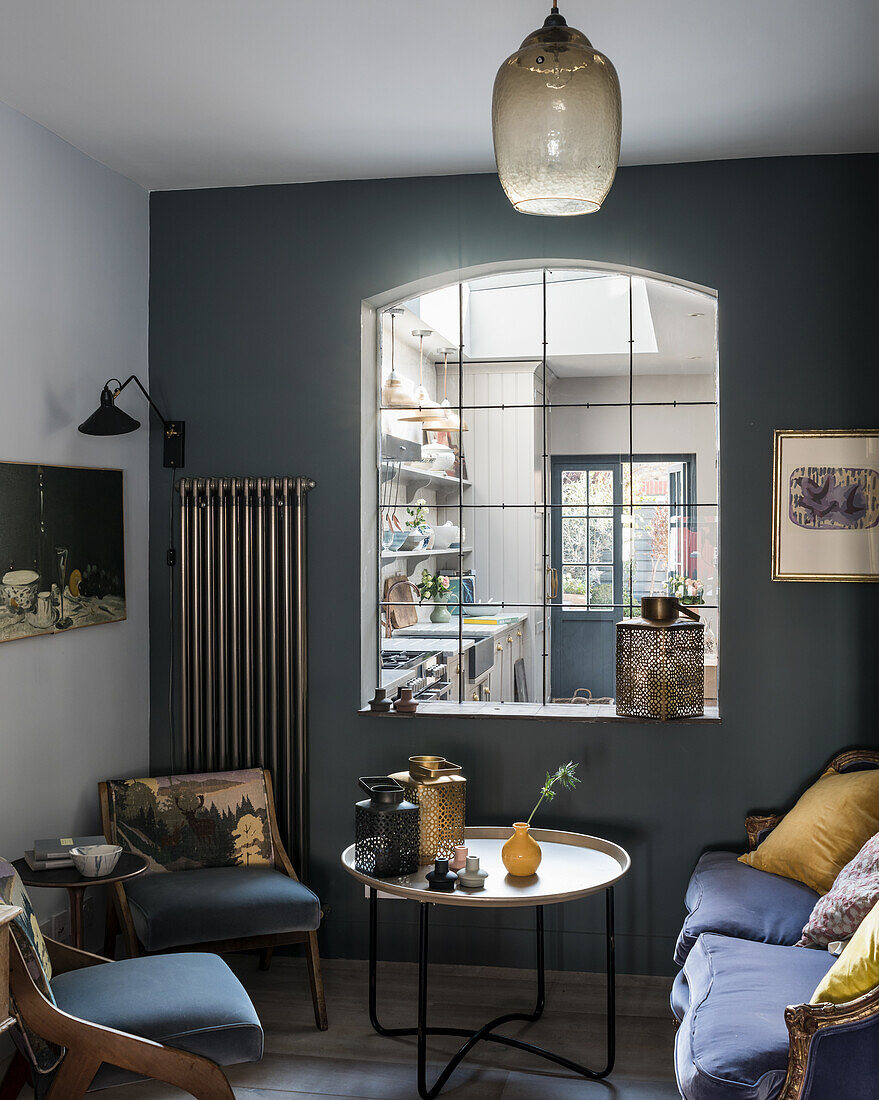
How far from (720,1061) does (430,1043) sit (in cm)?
126

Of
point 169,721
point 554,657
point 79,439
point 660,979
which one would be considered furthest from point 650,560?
point 79,439

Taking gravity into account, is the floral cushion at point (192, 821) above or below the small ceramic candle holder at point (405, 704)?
below

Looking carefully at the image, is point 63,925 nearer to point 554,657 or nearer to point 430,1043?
point 430,1043

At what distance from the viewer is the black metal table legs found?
2879mm

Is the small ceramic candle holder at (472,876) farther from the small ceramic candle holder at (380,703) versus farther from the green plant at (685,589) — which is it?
the green plant at (685,589)

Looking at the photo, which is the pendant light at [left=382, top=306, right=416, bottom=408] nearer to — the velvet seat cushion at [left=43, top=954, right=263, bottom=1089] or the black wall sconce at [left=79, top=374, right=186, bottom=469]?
the black wall sconce at [left=79, top=374, right=186, bottom=469]

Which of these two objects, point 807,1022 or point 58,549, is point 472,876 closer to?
point 807,1022

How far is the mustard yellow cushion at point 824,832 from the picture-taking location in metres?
3.12

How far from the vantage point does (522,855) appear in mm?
3041

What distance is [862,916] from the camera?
2.67 m

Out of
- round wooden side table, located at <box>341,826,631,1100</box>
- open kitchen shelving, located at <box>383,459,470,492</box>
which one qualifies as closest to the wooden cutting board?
open kitchen shelving, located at <box>383,459,470,492</box>

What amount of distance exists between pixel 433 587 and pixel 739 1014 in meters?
2.31

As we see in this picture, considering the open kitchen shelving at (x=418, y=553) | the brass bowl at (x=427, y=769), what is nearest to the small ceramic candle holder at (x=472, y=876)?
the brass bowl at (x=427, y=769)

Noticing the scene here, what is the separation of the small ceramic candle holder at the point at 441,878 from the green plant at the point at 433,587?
1.53 m
